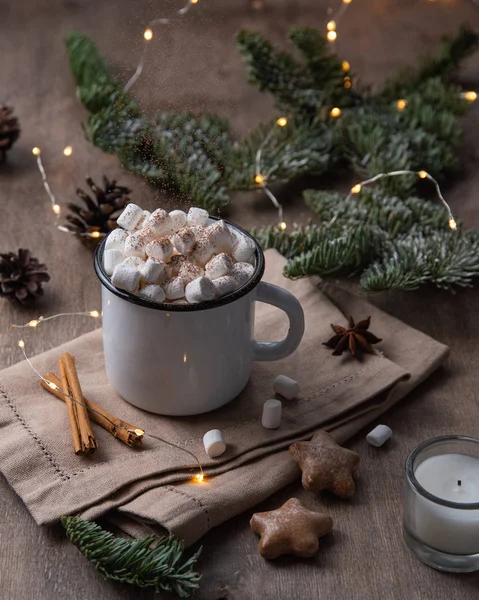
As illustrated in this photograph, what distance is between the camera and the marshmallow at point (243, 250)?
113 cm

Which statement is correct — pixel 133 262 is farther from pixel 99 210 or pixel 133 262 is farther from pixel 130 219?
pixel 99 210

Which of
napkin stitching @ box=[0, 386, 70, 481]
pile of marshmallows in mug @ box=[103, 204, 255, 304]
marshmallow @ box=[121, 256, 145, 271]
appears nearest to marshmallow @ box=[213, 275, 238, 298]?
pile of marshmallows in mug @ box=[103, 204, 255, 304]

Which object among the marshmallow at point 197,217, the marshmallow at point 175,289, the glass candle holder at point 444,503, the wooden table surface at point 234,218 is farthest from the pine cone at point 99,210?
the glass candle holder at point 444,503

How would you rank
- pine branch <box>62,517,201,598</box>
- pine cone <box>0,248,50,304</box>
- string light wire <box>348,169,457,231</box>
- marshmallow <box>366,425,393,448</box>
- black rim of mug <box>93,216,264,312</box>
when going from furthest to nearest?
string light wire <box>348,169,457,231</box>
pine cone <box>0,248,50,304</box>
marshmallow <box>366,425,393,448</box>
black rim of mug <box>93,216,264,312</box>
pine branch <box>62,517,201,598</box>

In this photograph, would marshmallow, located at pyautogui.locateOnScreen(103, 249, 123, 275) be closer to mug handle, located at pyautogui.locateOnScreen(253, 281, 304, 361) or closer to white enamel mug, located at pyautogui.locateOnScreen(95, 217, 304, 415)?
white enamel mug, located at pyautogui.locateOnScreen(95, 217, 304, 415)

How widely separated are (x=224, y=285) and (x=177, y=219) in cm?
14

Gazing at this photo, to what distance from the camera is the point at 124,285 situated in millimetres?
1062

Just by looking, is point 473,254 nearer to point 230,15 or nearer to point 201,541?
point 201,541

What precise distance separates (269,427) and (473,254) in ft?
1.78

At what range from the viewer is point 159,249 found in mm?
1098

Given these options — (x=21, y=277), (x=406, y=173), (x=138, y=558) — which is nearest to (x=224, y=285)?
(x=138, y=558)

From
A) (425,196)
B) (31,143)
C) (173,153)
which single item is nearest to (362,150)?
(425,196)

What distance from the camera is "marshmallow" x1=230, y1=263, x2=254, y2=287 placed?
3.61 ft

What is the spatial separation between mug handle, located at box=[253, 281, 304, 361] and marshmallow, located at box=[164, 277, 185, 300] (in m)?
0.12
